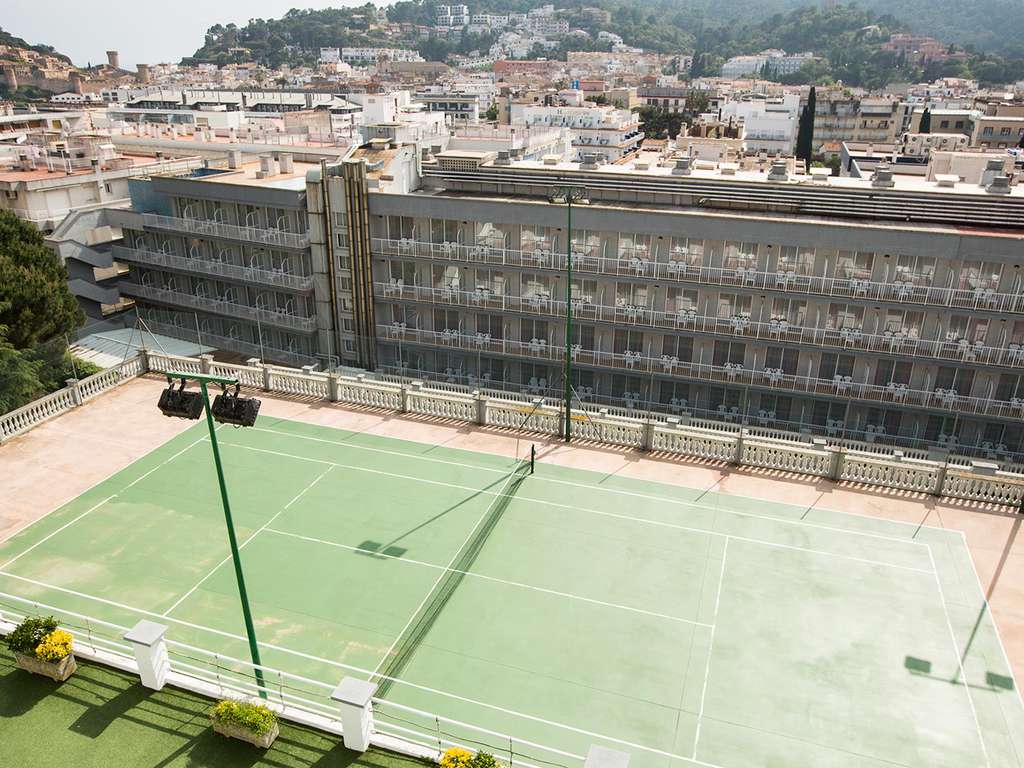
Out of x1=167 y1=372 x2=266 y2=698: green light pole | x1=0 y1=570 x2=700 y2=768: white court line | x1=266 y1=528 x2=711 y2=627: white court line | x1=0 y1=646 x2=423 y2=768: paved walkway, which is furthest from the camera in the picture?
x1=266 y1=528 x2=711 y2=627: white court line

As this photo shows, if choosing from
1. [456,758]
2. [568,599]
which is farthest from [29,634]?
[568,599]

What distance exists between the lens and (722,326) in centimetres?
4119

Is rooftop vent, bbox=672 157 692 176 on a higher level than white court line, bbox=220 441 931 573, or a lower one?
higher

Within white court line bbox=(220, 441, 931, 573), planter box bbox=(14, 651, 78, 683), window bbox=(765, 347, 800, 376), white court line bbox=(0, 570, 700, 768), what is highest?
window bbox=(765, 347, 800, 376)

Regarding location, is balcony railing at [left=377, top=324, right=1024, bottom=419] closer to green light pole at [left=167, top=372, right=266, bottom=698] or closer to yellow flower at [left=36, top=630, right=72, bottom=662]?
green light pole at [left=167, top=372, right=266, bottom=698]

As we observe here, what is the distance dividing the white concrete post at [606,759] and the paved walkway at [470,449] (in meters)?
13.2

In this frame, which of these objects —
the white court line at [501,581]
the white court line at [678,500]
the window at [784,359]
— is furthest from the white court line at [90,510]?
the window at [784,359]

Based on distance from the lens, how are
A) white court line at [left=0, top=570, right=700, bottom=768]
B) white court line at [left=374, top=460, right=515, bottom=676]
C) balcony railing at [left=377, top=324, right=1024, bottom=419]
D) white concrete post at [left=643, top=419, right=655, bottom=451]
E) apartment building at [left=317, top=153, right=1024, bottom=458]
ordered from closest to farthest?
1. white court line at [left=0, top=570, right=700, bottom=768]
2. white court line at [left=374, top=460, right=515, bottom=676]
3. white concrete post at [left=643, top=419, right=655, bottom=451]
4. apartment building at [left=317, top=153, right=1024, bottom=458]
5. balcony railing at [left=377, top=324, right=1024, bottom=419]

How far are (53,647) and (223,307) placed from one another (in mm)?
35958

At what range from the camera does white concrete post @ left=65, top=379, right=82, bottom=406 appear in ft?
119

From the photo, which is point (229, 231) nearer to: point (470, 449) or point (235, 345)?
point (235, 345)

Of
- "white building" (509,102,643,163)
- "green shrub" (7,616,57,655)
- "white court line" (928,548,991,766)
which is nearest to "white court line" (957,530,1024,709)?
"white court line" (928,548,991,766)

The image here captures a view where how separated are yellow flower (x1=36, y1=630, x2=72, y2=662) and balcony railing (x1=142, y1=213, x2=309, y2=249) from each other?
3140cm

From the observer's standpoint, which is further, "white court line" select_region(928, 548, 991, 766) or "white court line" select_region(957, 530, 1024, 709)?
"white court line" select_region(957, 530, 1024, 709)
